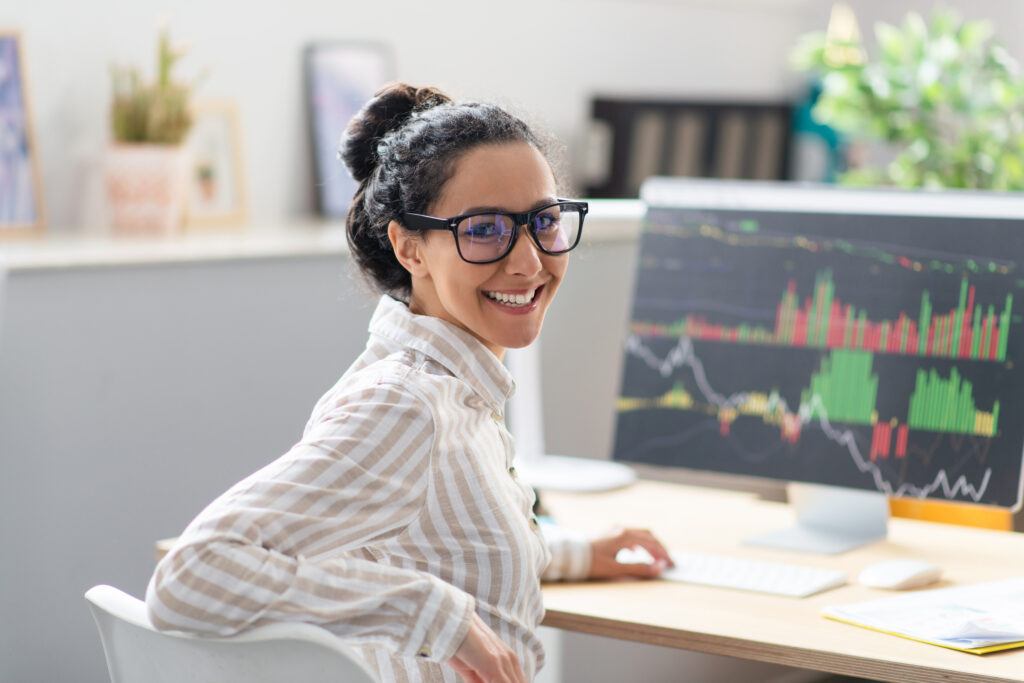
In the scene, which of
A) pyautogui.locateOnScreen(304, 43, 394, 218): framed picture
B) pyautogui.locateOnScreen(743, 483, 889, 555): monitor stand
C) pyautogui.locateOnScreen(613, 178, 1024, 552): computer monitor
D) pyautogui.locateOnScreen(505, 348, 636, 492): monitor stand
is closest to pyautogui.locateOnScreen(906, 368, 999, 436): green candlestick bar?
pyautogui.locateOnScreen(613, 178, 1024, 552): computer monitor

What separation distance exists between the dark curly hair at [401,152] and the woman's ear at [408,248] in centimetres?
1

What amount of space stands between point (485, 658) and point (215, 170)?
1.68 m

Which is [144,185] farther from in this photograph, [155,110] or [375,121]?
[375,121]

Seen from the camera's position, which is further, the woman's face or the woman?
the woman's face

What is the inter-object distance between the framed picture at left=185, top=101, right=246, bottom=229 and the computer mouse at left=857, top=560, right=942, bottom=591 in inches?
58.8

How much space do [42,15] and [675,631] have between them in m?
1.64

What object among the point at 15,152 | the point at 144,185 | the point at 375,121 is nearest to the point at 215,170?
the point at 144,185

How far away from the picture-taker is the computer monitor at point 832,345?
60.8 inches

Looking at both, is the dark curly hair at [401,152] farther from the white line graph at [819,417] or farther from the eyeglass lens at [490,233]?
the white line graph at [819,417]

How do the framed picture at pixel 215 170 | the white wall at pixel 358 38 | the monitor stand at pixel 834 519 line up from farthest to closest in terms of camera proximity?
the framed picture at pixel 215 170 → the white wall at pixel 358 38 → the monitor stand at pixel 834 519

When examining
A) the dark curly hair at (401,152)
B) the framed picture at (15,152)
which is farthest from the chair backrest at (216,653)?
the framed picture at (15,152)

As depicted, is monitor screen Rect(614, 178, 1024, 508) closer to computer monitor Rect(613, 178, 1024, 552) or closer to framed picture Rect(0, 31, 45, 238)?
computer monitor Rect(613, 178, 1024, 552)

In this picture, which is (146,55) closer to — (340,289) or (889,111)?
(340,289)

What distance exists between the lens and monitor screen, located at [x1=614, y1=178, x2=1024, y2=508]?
1544 millimetres
